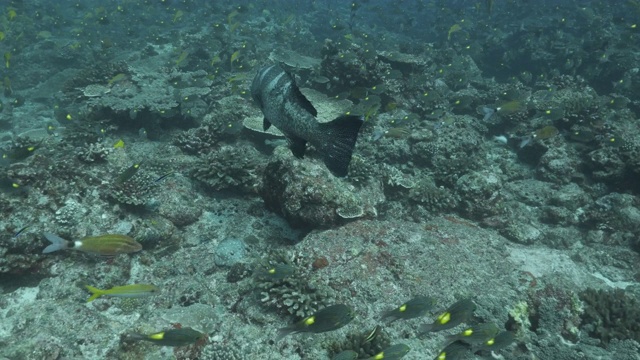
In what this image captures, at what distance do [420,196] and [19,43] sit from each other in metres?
23.1

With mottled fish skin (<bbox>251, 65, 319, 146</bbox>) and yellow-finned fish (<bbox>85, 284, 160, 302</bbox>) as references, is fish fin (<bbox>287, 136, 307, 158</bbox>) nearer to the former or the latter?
mottled fish skin (<bbox>251, 65, 319, 146</bbox>)

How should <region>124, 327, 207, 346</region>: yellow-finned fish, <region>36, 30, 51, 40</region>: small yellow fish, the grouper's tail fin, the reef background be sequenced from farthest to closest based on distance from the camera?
<region>36, 30, 51, 40</region>: small yellow fish, the reef background, the grouper's tail fin, <region>124, 327, 207, 346</region>: yellow-finned fish

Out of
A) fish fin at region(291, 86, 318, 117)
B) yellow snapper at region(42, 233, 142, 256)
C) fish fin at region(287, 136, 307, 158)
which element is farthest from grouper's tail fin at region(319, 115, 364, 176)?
yellow snapper at region(42, 233, 142, 256)

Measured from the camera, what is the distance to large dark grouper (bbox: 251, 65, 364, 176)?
12.2 ft

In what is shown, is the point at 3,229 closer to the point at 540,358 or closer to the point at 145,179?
the point at 145,179

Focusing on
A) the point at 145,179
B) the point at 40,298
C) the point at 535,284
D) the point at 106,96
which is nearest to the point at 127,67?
the point at 106,96

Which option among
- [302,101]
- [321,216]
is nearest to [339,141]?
[302,101]

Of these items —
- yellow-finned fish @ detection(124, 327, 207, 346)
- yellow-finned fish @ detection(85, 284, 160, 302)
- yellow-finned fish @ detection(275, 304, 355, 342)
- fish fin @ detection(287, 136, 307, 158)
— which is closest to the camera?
yellow-finned fish @ detection(124, 327, 207, 346)

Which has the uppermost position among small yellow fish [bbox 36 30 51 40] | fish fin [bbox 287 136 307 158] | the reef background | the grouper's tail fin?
the grouper's tail fin

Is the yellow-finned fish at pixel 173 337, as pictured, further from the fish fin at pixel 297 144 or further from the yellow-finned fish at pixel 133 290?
the fish fin at pixel 297 144

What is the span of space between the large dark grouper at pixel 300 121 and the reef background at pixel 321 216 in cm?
241

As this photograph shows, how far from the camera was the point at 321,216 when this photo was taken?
654cm

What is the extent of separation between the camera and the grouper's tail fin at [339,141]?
3.68 meters

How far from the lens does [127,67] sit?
13.7 metres
